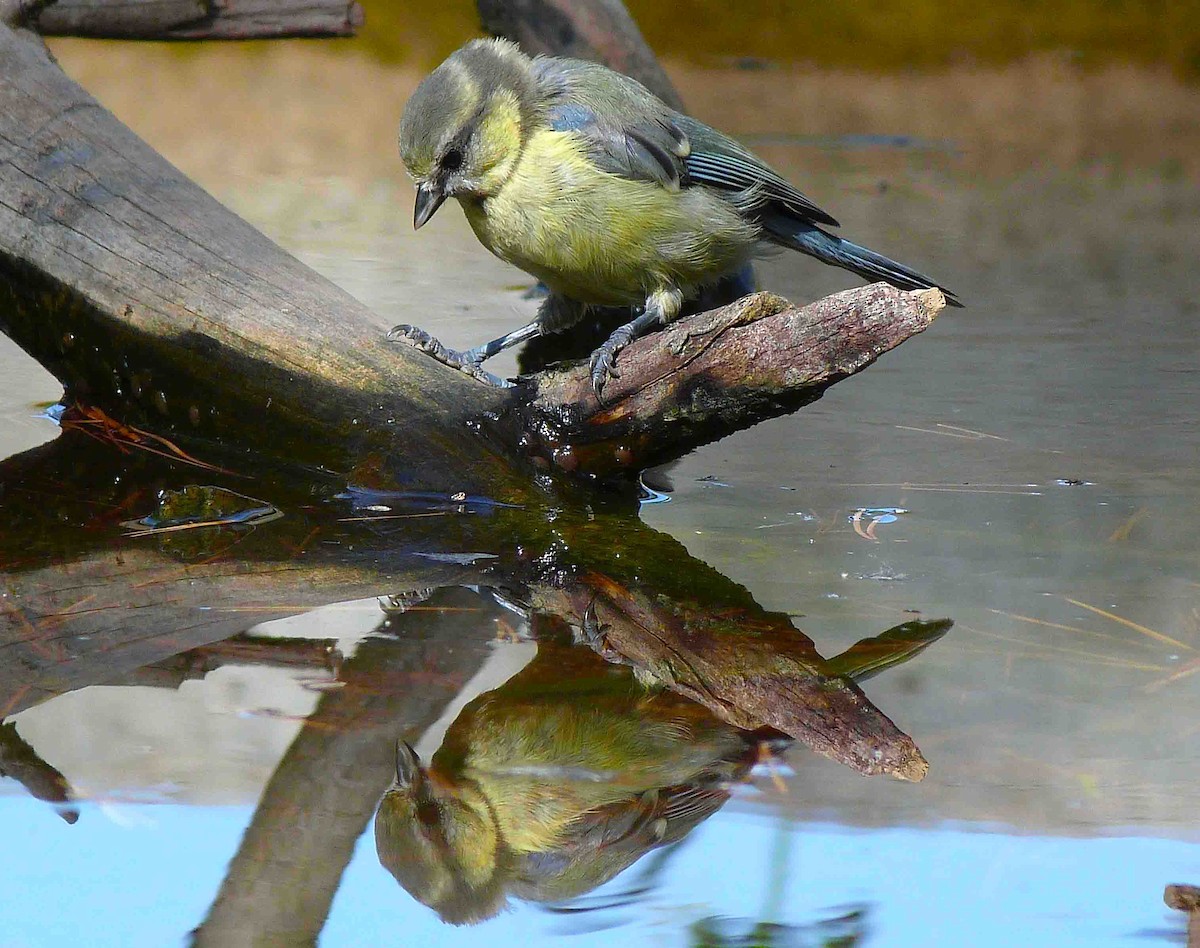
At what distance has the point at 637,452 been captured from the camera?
8.78 feet

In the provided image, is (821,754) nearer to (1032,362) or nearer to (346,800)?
(346,800)

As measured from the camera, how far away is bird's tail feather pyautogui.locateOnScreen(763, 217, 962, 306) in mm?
3010

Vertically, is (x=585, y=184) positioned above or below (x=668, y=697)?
above

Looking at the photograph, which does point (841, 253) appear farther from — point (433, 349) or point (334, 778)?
point (334, 778)

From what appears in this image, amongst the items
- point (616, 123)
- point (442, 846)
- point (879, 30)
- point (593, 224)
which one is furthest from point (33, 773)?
point (879, 30)

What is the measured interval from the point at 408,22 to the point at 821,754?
711 centimetres

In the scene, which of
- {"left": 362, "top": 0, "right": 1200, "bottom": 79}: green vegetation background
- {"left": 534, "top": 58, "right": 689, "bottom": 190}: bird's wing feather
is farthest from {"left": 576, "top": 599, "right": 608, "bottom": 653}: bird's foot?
{"left": 362, "top": 0, "right": 1200, "bottom": 79}: green vegetation background

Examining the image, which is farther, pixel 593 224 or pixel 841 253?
pixel 841 253

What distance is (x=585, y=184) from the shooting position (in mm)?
2738

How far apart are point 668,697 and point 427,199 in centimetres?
140

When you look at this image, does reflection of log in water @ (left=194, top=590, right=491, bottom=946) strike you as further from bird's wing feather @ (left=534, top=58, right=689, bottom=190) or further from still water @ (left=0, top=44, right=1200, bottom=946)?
bird's wing feather @ (left=534, top=58, right=689, bottom=190)

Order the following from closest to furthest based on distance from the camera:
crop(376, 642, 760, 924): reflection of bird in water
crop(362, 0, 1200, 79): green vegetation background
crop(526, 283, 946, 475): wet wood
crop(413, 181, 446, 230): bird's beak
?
1. crop(376, 642, 760, 924): reflection of bird in water
2. crop(526, 283, 946, 475): wet wood
3. crop(413, 181, 446, 230): bird's beak
4. crop(362, 0, 1200, 79): green vegetation background

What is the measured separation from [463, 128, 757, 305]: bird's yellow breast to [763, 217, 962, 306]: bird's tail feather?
20 cm

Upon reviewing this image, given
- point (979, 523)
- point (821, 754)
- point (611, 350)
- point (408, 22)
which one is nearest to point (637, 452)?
point (611, 350)
